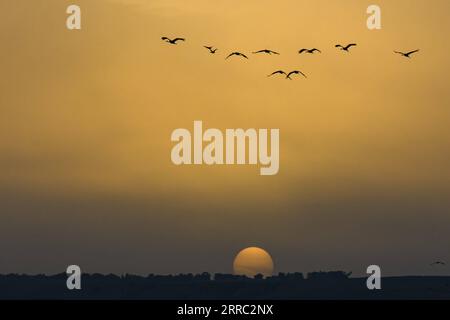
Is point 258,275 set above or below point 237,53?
below

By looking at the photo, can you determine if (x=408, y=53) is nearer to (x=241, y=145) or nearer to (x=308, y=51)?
(x=308, y=51)

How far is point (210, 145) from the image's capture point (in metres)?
127

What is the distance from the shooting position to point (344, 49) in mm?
122875

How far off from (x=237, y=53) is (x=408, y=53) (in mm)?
17605

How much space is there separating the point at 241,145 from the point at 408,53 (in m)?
19.9
